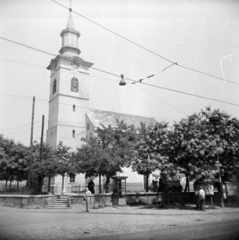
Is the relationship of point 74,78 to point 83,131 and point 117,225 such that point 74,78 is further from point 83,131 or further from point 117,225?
point 117,225

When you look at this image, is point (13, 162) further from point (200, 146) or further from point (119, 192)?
point (200, 146)

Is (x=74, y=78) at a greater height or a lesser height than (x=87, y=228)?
greater

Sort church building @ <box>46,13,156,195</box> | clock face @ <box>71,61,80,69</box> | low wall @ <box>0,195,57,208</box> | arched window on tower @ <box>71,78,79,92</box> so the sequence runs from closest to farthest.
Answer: low wall @ <box>0,195,57,208</box> < church building @ <box>46,13,156,195</box> < clock face @ <box>71,61,80,69</box> < arched window on tower @ <box>71,78,79,92</box>

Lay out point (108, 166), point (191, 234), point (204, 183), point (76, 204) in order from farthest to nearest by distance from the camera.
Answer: point (108, 166) < point (76, 204) < point (204, 183) < point (191, 234)

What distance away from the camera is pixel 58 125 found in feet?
124

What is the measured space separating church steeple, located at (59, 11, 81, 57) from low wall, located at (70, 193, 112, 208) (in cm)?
2572

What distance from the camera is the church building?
38219 millimetres

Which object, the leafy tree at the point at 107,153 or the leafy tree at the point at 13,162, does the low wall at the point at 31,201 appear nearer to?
the leafy tree at the point at 107,153

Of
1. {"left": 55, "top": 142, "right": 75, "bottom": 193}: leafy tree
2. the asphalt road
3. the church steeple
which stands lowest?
the asphalt road

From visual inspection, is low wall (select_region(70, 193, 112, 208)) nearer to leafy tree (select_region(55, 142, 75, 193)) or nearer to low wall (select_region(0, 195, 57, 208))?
low wall (select_region(0, 195, 57, 208))

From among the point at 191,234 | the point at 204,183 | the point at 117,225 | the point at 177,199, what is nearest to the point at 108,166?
the point at 177,199

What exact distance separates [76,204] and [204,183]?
950 centimetres

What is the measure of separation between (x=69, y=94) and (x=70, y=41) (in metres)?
7.97

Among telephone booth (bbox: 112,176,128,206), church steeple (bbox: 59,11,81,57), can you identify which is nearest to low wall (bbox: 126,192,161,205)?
telephone booth (bbox: 112,176,128,206)
